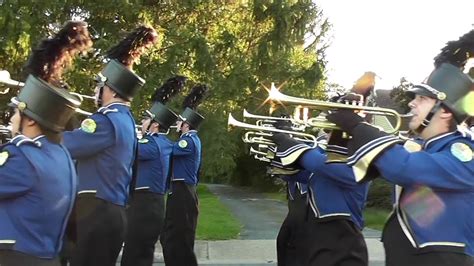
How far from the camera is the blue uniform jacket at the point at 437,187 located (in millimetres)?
3672

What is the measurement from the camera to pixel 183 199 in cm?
876

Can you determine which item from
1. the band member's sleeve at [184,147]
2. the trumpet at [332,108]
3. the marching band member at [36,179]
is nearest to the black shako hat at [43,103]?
the marching band member at [36,179]

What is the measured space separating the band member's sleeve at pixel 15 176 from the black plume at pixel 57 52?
24.0 inches

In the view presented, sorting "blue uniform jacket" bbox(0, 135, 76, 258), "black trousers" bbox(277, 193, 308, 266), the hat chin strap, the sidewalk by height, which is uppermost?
the hat chin strap

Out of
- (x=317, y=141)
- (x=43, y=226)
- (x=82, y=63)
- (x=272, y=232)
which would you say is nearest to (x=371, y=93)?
(x=317, y=141)

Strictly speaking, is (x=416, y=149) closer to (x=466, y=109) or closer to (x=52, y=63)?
(x=466, y=109)

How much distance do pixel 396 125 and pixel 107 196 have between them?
80.9 inches

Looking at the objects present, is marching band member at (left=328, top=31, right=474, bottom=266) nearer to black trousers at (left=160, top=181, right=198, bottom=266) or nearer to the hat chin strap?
the hat chin strap

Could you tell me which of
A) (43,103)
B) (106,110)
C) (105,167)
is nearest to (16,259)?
(43,103)

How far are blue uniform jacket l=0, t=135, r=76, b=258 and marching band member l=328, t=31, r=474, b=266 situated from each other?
1584mm

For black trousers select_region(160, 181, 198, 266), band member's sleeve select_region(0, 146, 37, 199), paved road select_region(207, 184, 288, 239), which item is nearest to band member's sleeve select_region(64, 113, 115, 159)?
band member's sleeve select_region(0, 146, 37, 199)

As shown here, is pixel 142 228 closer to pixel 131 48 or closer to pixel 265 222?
pixel 131 48

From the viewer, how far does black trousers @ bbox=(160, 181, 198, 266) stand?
8.20 meters

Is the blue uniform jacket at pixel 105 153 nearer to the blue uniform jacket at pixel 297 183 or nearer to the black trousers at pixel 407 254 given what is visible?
the blue uniform jacket at pixel 297 183
